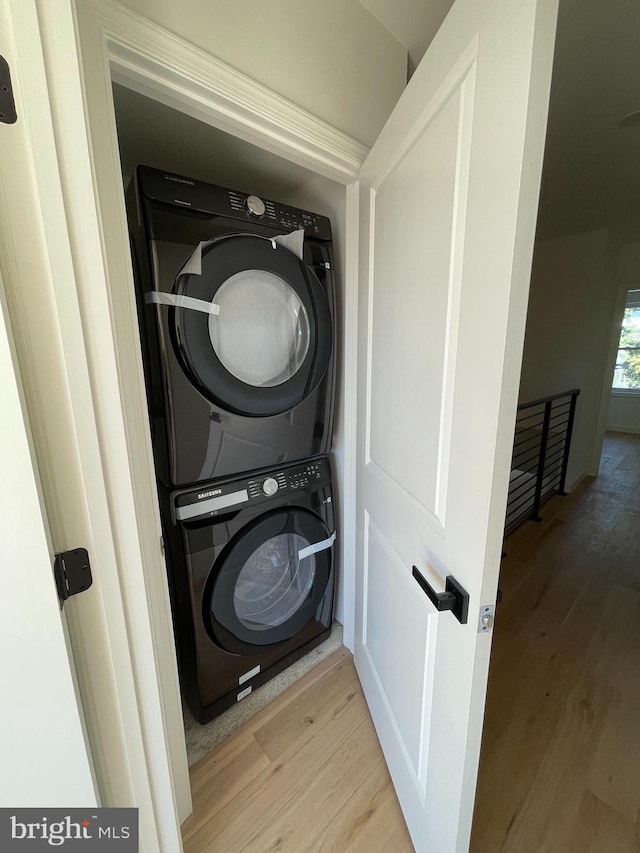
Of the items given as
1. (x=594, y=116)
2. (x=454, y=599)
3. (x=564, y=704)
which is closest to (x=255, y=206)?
(x=454, y=599)

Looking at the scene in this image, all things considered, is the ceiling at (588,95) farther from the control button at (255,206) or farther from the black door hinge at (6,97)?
the black door hinge at (6,97)

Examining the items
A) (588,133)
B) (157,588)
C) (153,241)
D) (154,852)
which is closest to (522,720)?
(154,852)

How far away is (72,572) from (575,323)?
4007mm

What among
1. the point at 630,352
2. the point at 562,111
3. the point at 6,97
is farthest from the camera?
the point at 630,352

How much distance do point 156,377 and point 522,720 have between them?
1725 millimetres

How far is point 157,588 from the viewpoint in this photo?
82 cm

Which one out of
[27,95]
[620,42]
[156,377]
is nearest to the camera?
[27,95]

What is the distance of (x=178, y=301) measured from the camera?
0.87m

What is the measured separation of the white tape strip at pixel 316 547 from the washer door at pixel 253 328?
0.56 meters

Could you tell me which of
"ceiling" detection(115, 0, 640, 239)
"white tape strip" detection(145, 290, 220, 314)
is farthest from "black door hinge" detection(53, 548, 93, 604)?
"ceiling" detection(115, 0, 640, 239)

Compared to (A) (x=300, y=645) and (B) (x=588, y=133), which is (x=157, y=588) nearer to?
(A) (x=300, y=645)

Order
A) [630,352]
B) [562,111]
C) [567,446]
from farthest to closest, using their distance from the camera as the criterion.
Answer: [630,352] < [567,446] < [562,111]

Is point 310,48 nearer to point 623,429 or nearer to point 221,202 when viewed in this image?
point 221,202

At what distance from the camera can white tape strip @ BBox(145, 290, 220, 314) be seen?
2.83ft
